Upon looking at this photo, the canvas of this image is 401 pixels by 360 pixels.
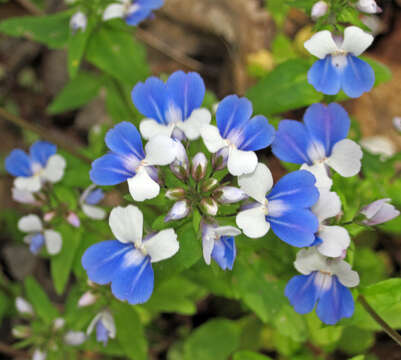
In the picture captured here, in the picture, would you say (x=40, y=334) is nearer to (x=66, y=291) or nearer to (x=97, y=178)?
Answer: (x=66, y=291)

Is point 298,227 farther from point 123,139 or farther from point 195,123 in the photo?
point 123,139

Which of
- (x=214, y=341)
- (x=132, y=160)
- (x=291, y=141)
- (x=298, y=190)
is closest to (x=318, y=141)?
(x=291, y=141)

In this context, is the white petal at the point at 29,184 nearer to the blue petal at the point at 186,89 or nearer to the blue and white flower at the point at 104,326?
the blue and white flower at the point at 104,326

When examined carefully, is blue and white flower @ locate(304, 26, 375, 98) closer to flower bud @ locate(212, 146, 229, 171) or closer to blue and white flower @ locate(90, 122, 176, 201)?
flower bud @ locate(212, 146, 229, 171)

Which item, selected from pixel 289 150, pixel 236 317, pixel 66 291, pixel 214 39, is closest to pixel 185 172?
pixel 289 150

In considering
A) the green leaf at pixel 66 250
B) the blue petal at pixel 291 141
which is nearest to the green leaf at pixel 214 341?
the green leaf at pixel 66 250

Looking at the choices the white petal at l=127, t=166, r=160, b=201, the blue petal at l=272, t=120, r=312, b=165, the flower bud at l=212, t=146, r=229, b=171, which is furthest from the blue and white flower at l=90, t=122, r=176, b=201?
the blue petal at l=272, t=120, r=312, b=165
